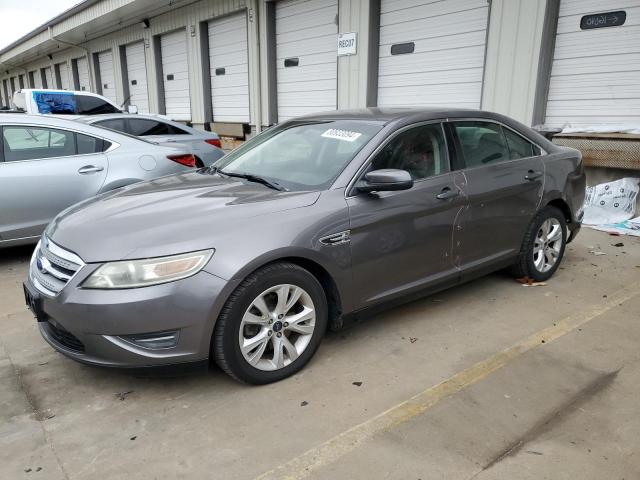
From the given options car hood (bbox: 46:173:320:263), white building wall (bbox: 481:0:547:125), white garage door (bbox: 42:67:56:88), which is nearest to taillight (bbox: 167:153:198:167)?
car hood (bbox: 46:173:320:263)

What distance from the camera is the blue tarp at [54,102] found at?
10.9 metres

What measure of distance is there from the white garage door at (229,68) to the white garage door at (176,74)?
57.7 inches

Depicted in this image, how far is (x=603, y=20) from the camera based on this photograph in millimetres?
6953

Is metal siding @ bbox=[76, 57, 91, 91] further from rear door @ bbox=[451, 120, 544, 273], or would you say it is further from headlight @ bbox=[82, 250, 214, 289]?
headlight @ bbox=[82, 250, 214, 289]

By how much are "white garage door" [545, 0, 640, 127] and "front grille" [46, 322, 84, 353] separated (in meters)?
7.35

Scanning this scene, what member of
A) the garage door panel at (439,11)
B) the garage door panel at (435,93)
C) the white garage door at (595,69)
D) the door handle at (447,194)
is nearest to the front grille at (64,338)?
the door handle at (447,194)

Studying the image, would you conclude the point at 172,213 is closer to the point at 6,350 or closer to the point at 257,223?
the point at 257,223

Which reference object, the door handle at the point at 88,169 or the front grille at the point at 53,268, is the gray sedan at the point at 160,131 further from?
the front grille at the point at 53,268

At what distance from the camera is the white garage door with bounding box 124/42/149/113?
17438mm

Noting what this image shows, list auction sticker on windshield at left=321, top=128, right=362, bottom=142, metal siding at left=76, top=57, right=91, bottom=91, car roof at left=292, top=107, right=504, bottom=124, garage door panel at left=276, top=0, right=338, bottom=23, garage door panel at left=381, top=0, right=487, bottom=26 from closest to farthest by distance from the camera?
auction sticker on windshield at left=321, top=128, right=362, bottom=142, car roof at left=292, top=107, right=504, bottom=124, garage door panel at left=381, top=0, right=487, bottom=26, garage door panel at left=276, top=0, right=338, bottom=23, metal siding at left=76, top=57, right=91, bottom=91

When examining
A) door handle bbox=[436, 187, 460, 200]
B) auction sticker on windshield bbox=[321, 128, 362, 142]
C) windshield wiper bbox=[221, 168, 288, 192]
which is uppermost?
auction sticker on windshield bbox=[321, 128, 362, 142]

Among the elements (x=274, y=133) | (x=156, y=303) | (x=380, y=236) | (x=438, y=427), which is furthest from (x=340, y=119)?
(x=438, y=427)

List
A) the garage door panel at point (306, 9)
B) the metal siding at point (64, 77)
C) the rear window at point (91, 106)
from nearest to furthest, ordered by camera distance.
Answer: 1. the garage door panel at point (306, 9)
2. the rear window at point (91, 106)
3. the metal siding at point (64, 77)

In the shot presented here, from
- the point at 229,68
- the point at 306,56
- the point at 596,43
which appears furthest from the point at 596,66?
the point at 229,68
